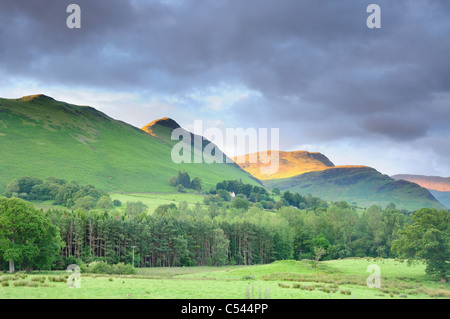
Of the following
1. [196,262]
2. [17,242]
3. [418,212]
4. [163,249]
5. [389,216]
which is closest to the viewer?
[17,242]

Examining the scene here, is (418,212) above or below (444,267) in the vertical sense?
above

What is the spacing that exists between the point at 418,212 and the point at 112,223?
253 feet

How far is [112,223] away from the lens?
103 m

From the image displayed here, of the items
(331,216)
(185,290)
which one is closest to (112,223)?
(185,290)

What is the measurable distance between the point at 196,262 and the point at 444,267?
69.1 meters
